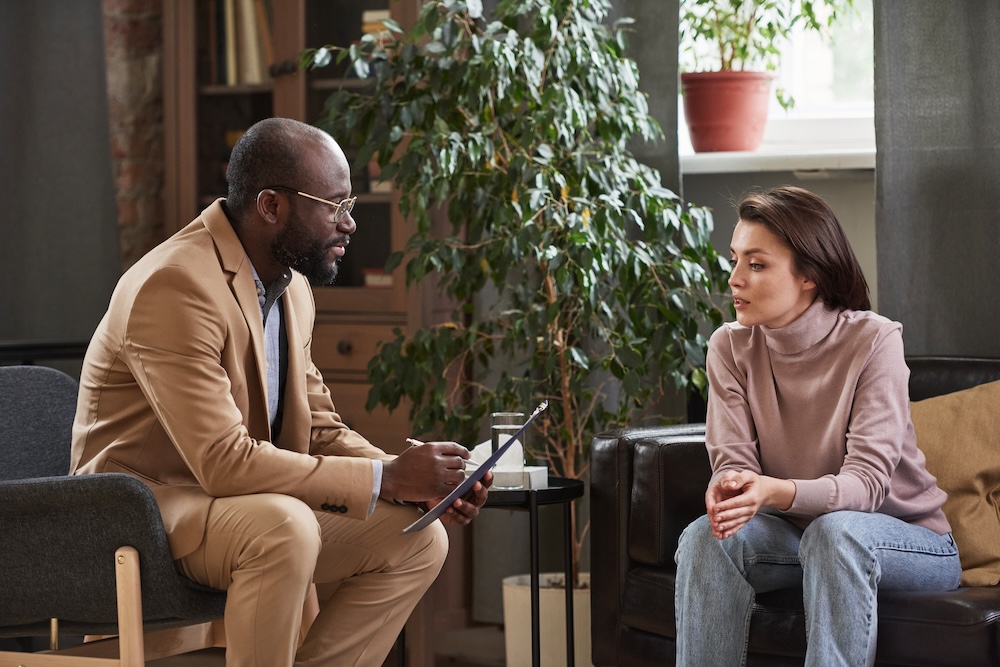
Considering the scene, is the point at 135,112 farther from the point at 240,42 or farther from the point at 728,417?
the point at 728,417

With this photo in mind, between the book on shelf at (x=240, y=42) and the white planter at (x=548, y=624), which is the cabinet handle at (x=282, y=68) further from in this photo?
the white planter at (x=548, y=624)

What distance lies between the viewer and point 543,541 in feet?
11.9

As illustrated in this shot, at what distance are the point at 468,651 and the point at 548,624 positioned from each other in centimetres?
53

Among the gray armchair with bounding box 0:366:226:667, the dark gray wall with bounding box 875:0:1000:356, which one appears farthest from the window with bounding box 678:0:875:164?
the gray armchair with bounding box 0:366:226:667

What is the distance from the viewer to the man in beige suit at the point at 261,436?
2.07 meters

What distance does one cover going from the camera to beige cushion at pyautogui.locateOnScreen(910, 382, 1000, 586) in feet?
7.58

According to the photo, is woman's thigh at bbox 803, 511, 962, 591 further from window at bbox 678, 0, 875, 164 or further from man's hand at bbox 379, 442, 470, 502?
window at bbox 678, 0, 875, 164

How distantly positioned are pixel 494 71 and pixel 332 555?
3.84ft

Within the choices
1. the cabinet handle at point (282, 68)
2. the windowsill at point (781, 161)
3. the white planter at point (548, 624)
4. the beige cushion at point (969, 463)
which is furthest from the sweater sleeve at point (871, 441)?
the cabinet handle at point (282, 68)

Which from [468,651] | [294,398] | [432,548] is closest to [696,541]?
[432,548]

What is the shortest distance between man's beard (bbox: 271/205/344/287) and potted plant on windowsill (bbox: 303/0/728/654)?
557mm

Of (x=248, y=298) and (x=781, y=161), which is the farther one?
(x=781, y=161)

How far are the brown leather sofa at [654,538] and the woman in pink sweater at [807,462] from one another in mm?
69

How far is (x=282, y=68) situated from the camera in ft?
12.2
